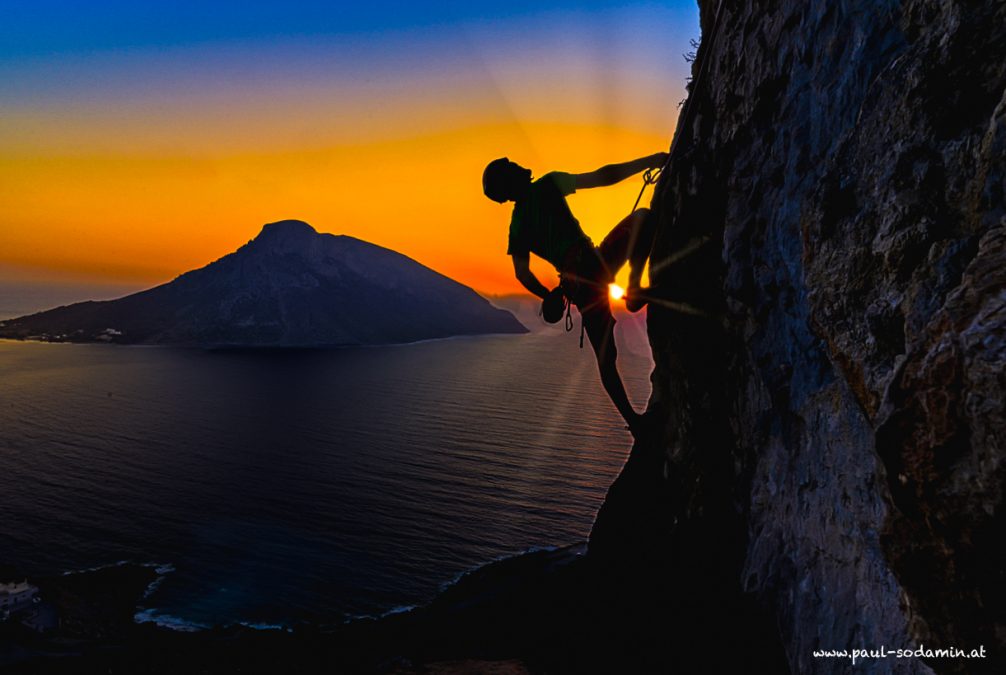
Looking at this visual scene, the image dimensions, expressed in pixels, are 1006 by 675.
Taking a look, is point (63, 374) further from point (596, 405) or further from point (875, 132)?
point (875, 132)

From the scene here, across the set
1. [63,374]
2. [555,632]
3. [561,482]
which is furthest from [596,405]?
[63,374]

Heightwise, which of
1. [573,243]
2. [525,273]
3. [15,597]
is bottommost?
[15,597]

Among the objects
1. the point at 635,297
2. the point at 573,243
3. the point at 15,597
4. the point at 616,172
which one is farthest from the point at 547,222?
the point at 15,597

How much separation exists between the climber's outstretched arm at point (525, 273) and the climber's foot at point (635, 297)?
1.68 m

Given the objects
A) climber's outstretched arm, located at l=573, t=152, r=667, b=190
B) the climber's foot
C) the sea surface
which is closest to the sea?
the sea surface

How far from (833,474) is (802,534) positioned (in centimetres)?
111

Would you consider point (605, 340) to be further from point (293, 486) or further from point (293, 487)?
point (293, 486)

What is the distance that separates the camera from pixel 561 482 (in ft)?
175

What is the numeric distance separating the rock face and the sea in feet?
100

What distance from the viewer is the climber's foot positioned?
9.22 m

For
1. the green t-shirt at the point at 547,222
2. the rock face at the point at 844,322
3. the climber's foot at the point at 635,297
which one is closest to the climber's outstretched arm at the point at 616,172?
the green t-shirt at the point at 547,222

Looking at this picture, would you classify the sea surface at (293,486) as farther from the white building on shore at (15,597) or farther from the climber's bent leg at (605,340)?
the climber's bent leg at (605,340)

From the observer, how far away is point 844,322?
412 cm

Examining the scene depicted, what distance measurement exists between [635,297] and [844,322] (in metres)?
5.24
